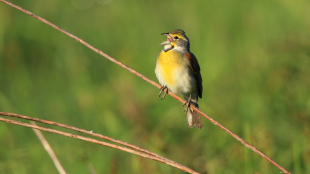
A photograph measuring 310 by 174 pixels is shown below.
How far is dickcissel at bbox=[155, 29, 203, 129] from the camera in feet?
Answer: 13.3

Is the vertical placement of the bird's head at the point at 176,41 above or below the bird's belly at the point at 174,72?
above

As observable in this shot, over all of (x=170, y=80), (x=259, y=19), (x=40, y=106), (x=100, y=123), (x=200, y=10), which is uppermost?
(x=259, y=19)

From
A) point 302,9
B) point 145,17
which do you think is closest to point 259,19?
point 302,9

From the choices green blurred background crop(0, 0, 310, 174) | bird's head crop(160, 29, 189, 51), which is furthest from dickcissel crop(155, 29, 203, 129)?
green blurred background crop(0, 0, 310, 174)

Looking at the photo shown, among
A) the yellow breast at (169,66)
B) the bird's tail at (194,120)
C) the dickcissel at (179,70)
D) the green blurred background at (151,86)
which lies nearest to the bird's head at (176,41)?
the dickcissel at (179,70)

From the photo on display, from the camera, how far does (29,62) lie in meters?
7.37

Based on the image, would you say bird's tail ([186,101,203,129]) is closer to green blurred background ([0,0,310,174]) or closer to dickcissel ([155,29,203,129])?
dickcissel ([155,29,203,129])

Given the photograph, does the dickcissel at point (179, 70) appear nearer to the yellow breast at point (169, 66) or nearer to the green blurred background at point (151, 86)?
the yellow breast at point (169, 66)

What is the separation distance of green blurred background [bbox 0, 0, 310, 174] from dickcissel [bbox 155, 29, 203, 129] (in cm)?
51

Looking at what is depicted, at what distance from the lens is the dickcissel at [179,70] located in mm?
4066

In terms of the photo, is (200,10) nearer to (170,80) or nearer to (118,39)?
(118,39)

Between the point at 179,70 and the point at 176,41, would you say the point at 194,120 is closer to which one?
the point at 179,70

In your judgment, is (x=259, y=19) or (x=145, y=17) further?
(x=145, y=17)

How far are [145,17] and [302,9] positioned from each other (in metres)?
3.21
